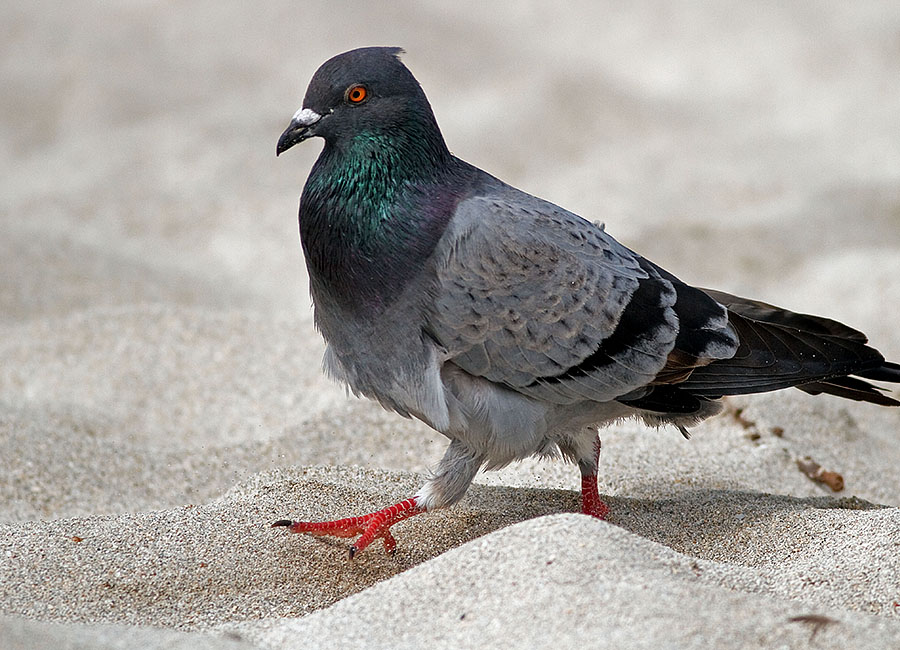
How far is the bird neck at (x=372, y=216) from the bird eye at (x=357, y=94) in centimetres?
11

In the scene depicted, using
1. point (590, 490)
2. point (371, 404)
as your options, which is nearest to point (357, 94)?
point (590, 490)

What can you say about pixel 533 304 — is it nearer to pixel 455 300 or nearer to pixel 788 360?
pixel 455 300

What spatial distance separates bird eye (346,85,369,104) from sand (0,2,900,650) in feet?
4.43

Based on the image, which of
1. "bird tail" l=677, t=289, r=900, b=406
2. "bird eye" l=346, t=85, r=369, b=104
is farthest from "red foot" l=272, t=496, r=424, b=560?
"bird eye" l=346, t=85, r=369, b=104

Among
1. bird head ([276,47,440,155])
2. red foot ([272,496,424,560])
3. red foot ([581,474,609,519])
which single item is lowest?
red foot ([272,496,424,560])

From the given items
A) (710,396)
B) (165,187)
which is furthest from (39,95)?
(710,396)

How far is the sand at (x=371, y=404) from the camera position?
8.26 feet

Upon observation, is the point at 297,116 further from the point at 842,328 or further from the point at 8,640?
the point at 842,328

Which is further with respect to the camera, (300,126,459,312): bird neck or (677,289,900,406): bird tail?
(677,289,900,406): bird tail

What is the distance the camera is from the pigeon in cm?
308

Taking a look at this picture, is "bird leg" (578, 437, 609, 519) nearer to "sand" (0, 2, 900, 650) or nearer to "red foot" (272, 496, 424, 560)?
"sand" (0, 2, 900, 650)

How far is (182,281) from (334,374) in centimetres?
358

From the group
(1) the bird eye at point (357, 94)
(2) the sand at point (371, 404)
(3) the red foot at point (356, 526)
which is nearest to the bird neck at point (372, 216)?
(1) the bird eye at point (357, 94)

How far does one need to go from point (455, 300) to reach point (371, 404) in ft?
5.87
